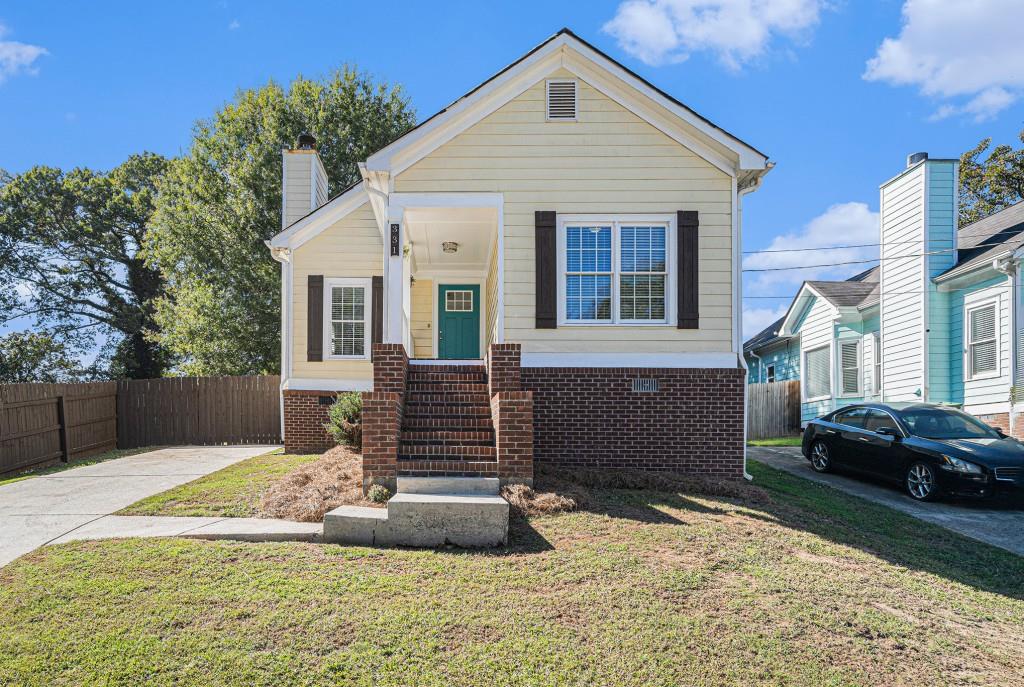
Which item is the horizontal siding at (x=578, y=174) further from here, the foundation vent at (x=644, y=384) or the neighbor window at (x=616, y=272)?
the foundation vent at (x=644, y=384)

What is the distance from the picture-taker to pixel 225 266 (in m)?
24.9

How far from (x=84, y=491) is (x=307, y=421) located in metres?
4.68

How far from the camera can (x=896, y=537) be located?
7.71 metres

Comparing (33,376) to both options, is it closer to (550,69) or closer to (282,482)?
(282,482)

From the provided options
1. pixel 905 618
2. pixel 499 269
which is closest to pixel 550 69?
pixel 499 269

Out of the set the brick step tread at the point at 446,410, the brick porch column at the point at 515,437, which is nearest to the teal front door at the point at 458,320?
the brick step tread at the point at 446,410

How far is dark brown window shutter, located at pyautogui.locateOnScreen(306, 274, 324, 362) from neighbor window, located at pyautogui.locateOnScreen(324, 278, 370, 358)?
0.41ft

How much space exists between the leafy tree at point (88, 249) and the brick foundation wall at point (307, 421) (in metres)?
19.6

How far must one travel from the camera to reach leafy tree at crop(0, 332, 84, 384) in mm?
28203

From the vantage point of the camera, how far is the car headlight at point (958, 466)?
9.69 metres

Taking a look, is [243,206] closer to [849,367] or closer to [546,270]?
[546,270]

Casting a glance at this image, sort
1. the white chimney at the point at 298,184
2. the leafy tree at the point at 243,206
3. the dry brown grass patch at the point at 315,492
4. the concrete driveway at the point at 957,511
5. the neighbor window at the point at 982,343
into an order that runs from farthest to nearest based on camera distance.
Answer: the leafy tree at the point at 243,206 < the white chimney at the point at 298,184 < the neighbor window at the point at 982,343 < the concrete driveway at the point at 957,511 < the dry brown grass patch at the point at 315,492

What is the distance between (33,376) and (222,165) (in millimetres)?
12863

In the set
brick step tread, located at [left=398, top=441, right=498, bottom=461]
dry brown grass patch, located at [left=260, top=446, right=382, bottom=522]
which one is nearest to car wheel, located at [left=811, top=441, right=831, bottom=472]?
brick step tread, located at [left=398, top=441, right=498, bottom=461]
